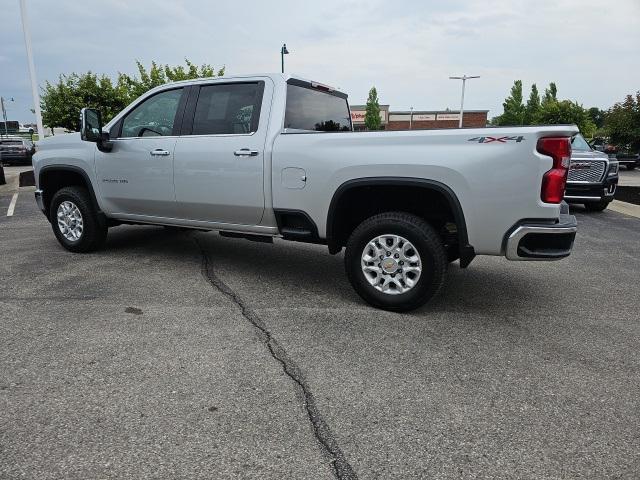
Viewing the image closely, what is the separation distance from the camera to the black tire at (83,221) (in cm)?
564

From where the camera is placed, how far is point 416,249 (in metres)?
3.82

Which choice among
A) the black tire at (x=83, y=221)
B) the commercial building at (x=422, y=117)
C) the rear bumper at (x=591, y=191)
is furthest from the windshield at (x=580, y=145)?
the commercial building at (x=422, y=117)

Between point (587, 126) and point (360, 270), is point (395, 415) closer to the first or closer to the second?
point (360, 270)

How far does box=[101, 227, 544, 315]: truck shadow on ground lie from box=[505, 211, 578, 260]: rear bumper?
0.78 metres

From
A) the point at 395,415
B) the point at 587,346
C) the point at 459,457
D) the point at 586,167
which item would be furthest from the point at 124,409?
the point at 586,167

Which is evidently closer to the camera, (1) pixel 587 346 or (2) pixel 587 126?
(1) pixel 587 346

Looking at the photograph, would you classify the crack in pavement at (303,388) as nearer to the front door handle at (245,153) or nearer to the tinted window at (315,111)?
the front door handle at (245,153)

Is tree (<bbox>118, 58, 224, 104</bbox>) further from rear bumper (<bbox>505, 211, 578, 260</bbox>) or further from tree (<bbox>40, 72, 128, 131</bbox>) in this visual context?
rear bumper (<bbox>505, 211, 578, 260</bbox>)

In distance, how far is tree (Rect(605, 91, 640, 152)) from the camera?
20781mm

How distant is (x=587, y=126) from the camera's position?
37125 millimetres

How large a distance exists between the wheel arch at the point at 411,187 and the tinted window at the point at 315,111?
0.97m

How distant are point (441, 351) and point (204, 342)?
5.44 ft

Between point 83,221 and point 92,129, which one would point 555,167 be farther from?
point 83,221

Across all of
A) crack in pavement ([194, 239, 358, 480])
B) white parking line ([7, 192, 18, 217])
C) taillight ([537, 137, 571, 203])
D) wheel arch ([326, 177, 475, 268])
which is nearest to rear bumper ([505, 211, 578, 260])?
taillight ([537, 137, 571, 203])
